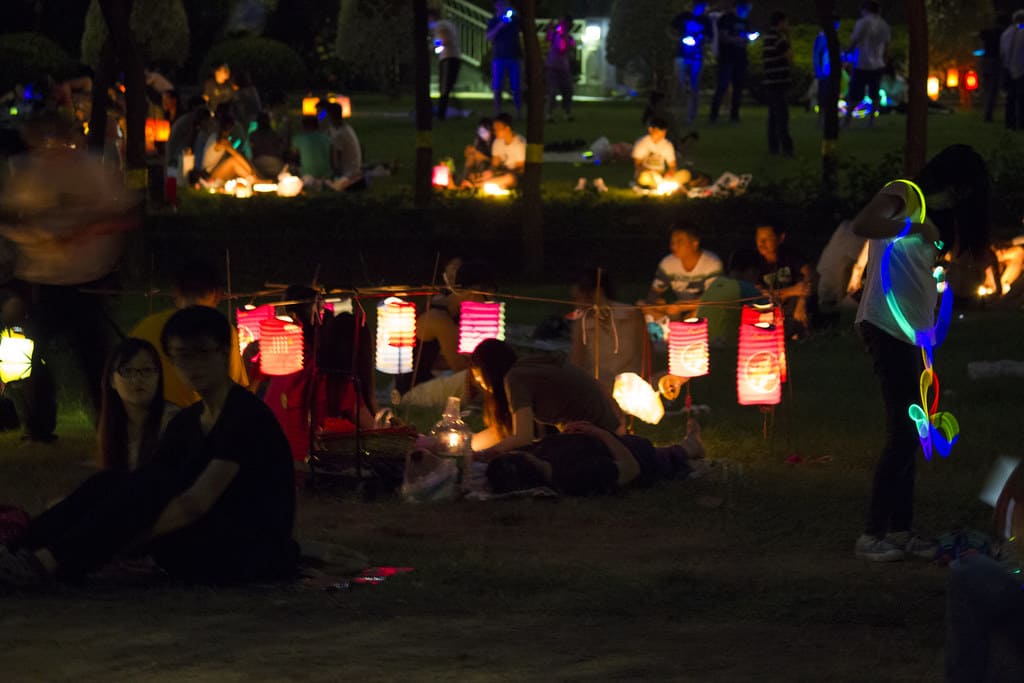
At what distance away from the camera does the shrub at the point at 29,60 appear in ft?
105

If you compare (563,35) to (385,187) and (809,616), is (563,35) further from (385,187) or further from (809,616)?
(809,616)

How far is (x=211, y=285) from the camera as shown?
32.1 ft

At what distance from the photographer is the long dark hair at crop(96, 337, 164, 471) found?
846 cm

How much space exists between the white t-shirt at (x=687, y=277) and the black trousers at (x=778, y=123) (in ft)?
35.4

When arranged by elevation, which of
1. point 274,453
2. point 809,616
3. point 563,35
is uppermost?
point 563,35

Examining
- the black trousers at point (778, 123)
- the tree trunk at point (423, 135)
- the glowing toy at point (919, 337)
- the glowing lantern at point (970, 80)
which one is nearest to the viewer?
the glowing toy at point (919, 337)

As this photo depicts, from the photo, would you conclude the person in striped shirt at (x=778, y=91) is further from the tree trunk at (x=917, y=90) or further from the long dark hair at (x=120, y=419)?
the long dark hair at (x=120, y=419)

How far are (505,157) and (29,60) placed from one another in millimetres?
Result: 14288

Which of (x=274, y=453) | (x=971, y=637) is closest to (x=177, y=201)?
(x=274, y=453)

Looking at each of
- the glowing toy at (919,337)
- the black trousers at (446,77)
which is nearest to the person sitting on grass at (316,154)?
the black trousers at (446,77)

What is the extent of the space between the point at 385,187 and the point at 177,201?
3.16m

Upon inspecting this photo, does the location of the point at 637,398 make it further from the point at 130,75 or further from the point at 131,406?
the point at 130,75

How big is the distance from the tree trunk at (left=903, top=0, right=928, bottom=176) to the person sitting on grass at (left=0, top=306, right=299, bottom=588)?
9.77m

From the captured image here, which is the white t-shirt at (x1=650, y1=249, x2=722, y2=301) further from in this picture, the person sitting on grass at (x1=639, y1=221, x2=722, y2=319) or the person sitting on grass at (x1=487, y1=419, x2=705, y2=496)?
the person sitting on grass at (x1=487, y1=419, x2=705, y2=496)
